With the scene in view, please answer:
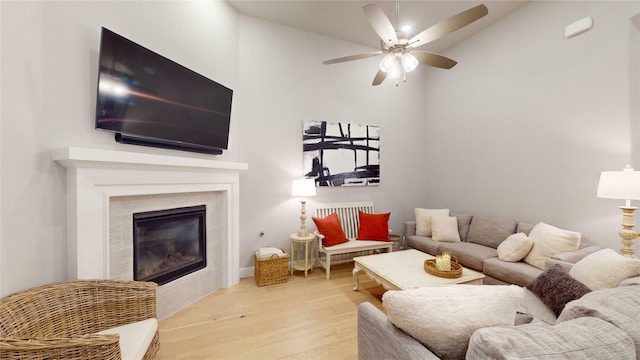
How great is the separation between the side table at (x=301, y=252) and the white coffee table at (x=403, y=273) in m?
0.76

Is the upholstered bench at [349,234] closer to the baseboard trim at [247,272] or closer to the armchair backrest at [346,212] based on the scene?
the armchair backrest at [346,212]

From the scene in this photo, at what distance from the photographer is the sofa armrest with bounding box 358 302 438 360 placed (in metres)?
1.01

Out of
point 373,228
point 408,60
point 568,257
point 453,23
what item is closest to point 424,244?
point 373,228

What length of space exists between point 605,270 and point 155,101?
3.65 metres

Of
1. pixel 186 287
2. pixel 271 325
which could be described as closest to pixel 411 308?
pixel 271 325

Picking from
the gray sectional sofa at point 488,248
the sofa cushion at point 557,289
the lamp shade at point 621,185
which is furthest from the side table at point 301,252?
the lamp shade at point 621,185

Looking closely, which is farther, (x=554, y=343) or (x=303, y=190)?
(x=303, y=190)

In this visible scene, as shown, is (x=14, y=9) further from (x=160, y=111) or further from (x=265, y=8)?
(x=265, y=8)

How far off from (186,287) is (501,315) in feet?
8.81

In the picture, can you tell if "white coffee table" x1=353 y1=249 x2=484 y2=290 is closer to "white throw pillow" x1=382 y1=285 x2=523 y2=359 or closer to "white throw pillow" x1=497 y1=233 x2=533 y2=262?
"white throw pillow" x1=497 y1=233 x2=533 y2=262

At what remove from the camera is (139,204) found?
2207mm

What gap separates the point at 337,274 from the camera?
347 cm

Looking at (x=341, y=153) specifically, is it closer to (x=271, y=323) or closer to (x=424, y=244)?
(x=424, y=244)

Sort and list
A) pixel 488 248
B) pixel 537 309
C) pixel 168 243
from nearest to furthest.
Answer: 1. pixel 537 309
2. pixel 168 243
3. pixel 488 248
